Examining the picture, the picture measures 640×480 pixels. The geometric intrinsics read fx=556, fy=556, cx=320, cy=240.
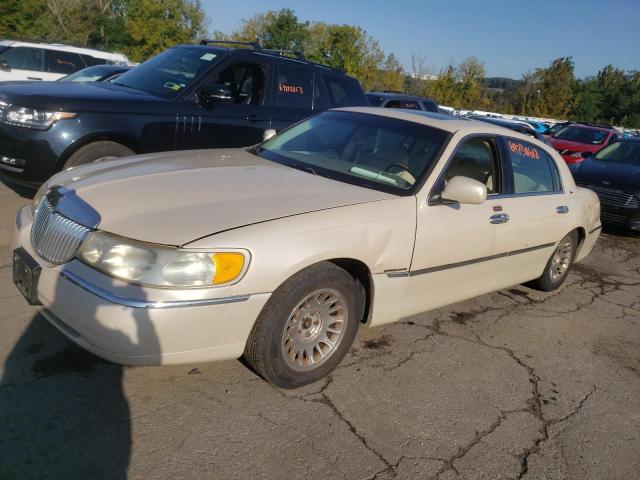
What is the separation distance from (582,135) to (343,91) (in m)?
11.4

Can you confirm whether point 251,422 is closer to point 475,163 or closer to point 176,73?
point 475,163

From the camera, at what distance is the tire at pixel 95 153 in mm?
5156

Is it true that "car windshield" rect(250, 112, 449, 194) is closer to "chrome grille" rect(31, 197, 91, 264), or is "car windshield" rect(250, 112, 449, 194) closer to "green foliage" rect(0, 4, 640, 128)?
"chrome grille" rect(31, 197, 91, 264)

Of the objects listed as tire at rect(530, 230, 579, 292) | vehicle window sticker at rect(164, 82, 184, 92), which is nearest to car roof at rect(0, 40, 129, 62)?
vehicle window sticker at rect(164, 82, 184, 92)

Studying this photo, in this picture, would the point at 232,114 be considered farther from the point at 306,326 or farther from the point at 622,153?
the point at 622,153

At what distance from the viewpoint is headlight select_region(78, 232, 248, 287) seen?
2586 mm

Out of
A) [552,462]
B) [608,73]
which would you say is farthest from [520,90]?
[552,462]

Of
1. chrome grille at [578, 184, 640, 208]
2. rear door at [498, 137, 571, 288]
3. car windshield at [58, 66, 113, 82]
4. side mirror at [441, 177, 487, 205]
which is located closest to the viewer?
side mirror at [441, 177, 487, 205]

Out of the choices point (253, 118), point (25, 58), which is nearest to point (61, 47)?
point (25, 58)

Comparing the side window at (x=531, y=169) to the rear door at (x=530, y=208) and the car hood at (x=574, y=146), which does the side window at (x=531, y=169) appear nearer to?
the rear door at (x=530, y=208)

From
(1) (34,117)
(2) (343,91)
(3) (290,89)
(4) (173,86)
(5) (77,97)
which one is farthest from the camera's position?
(2) (343,91)

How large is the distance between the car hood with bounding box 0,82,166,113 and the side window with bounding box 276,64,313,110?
4.94 feet

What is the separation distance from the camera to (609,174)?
29.0 feet

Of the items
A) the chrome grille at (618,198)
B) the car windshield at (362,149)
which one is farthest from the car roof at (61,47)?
the chrome grille at (618,198)
